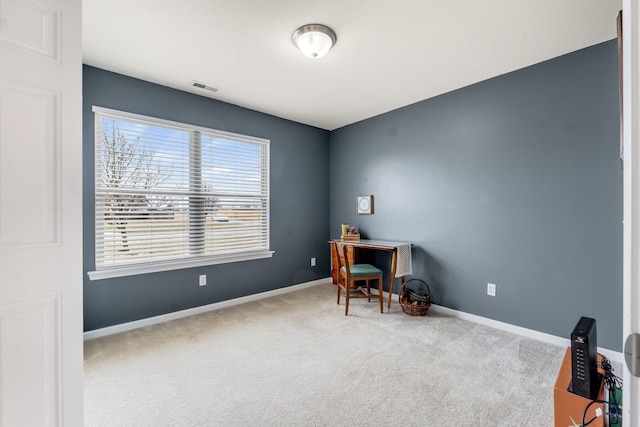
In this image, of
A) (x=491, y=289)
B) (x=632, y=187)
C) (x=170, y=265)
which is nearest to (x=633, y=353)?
(x=632, y=187)

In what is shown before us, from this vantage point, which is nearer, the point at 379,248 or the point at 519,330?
the point at 519,330

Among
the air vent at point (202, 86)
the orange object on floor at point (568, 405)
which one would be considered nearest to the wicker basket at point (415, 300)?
the orange object on floor at point (568, 405)

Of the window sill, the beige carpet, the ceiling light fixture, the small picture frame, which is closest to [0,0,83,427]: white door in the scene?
the beige carpet

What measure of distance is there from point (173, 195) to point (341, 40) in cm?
232

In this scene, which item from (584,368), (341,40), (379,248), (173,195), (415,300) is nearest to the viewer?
(584,368)

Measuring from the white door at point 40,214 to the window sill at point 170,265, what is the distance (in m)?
1.88

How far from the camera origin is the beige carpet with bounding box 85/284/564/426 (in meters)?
1.69

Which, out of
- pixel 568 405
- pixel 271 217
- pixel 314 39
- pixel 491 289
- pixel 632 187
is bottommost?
pixel 568 405

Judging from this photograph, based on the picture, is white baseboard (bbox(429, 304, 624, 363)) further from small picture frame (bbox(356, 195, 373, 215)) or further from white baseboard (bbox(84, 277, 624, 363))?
small picture frame (bbox(356, 195, 373, 215))

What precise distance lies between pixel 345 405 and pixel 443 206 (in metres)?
2.41

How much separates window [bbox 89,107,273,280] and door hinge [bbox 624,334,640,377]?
3428mm

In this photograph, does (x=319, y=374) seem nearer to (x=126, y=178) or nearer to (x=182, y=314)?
(x=182, y=314)

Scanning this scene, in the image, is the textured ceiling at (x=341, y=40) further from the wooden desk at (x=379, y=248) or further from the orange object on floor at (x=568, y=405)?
the orange object on floor at (x=568, y=405)

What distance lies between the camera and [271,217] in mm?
4090
